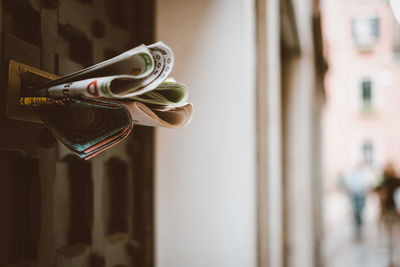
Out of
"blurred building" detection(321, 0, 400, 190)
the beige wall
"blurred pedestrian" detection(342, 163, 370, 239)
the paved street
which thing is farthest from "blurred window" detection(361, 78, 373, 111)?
the beige wall

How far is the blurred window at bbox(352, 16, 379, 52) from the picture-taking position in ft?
61.2

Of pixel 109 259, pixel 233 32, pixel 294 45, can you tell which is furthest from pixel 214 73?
pixel 294 45

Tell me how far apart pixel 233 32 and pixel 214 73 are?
0.16m

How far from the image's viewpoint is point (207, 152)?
5.49 feet

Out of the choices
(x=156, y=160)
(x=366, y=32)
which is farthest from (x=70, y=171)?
(x=366, y=32)

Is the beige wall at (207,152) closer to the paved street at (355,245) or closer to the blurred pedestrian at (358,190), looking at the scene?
the paved street at (355,245)

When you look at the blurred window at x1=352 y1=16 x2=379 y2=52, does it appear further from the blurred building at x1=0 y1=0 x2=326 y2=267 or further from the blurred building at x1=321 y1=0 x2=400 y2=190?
the blurred building at x1=0 y1=0 x2=326 y2=267

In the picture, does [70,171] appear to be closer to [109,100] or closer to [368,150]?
[109,100]

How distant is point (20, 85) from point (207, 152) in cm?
94

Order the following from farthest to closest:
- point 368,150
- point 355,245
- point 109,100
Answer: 1. point 368,150
2. point 355,245
3. point 109,100

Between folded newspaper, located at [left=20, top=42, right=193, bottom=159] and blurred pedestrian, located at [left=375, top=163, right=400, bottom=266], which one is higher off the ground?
folded newspaper, located at [left=20, top=42, right=193, bottom=159]

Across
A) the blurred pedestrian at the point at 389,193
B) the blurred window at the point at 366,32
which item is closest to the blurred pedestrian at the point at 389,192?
the blurred pedestrian at the point at 389,193

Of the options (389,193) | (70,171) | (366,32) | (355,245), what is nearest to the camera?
(70,171)

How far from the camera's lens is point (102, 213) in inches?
52.1
